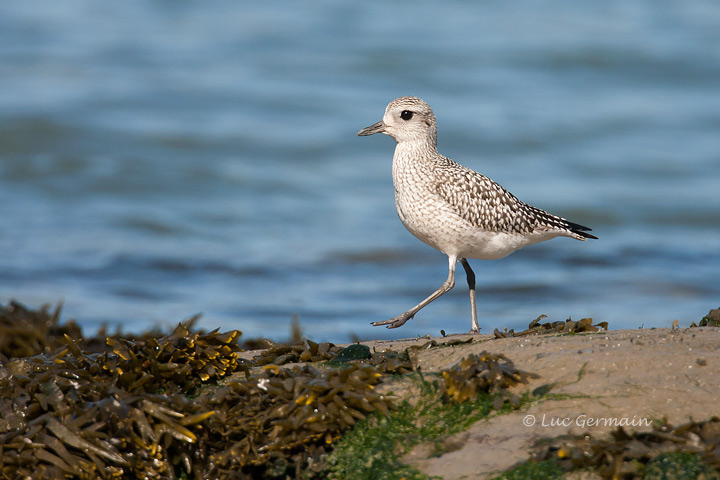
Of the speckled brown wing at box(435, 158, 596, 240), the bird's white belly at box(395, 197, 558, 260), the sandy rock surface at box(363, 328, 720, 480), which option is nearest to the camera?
the sandy rock surface at box(363, 328, 720, 480)

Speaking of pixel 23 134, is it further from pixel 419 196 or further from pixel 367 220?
pixel 419 196

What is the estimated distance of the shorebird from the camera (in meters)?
6.35

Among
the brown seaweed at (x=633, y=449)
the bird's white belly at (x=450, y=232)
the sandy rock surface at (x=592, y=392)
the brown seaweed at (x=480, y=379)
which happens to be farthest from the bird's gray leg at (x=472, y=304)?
the brown seaweed at (x=633, y=449)

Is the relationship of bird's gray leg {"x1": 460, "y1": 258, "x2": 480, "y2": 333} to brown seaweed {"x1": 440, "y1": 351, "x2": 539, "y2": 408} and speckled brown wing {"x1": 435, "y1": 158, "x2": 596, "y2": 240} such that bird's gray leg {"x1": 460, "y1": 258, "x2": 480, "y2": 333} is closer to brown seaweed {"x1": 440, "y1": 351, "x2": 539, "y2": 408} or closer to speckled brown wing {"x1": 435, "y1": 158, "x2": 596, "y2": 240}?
speckled brown wing {"x1": 435, "y1": 158, "x2": 596, "y2": 240}

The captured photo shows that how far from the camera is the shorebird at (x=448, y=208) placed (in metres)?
6.35

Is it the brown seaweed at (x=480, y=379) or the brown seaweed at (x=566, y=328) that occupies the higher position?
the brown seaweed at (x=566, y=328)

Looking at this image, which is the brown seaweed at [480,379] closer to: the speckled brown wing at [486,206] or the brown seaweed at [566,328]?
the brown seaweed at [566,328]

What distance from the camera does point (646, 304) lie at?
33.9ft

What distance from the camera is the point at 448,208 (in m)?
6.34

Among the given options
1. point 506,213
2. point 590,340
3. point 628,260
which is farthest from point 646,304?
point 590,340

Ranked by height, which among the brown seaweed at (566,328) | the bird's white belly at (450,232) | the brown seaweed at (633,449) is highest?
the bird's white belly at (450,232)

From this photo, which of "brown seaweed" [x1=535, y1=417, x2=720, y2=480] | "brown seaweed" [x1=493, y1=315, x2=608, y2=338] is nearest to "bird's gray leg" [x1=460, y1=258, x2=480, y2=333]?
"brown seaweed" [x1=493, y1=315, x2=608, y2=338]

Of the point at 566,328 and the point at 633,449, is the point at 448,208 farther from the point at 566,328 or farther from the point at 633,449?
the point at 633,449

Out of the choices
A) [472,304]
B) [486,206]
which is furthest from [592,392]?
[486,206]
